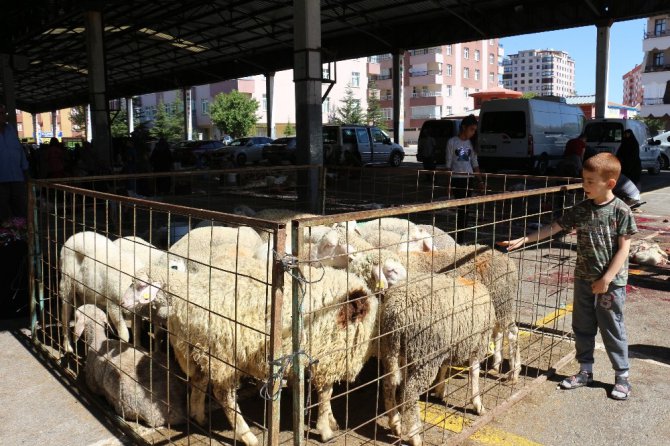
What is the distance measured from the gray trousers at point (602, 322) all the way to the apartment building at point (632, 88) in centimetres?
13181

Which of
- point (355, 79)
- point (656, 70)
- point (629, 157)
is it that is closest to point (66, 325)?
point (629, 157)

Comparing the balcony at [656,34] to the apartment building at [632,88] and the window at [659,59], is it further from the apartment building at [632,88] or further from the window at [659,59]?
the apartment building at [632,88]

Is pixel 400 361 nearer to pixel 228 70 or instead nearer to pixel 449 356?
pixel 449 356

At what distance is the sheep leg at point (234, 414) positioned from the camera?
321 cm

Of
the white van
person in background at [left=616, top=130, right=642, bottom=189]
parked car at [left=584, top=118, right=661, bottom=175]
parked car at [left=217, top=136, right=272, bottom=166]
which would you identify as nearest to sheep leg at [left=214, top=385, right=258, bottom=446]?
person in background at [left=616, top=130, right=642, bottom=189]

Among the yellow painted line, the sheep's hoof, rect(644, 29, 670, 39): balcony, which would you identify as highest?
rect(644, 29, 670, 39): balcony

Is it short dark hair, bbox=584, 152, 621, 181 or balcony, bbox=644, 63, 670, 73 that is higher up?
balcony, bbox=644, 63, 670, 73

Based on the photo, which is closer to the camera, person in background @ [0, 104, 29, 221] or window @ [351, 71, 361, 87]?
person in background @ [0, 104, 29, 221]

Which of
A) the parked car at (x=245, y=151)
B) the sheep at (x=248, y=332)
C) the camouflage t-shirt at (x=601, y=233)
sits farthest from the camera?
the parked car at (x=245, y=151)

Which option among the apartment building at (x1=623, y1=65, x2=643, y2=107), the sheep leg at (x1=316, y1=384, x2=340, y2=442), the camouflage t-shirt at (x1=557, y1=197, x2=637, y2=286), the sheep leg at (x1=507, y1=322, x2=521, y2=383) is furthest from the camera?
the apartment building at (x1=623, y1=65, x2=643, y2=107)

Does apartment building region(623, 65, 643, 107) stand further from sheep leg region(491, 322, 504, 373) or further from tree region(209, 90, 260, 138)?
sheep leg region(491, 322, 504, 373)

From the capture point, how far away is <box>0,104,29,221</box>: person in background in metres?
7.23

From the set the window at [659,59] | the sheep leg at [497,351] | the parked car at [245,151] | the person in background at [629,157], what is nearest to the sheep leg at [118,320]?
the sheep leg at [497,351]

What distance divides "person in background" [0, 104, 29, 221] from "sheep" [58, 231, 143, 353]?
2.84 m
